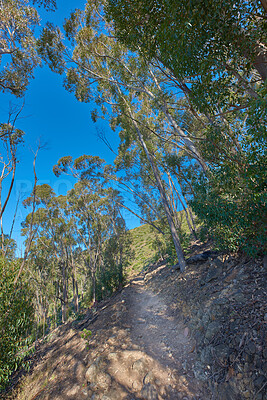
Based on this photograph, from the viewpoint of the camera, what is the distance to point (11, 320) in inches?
169

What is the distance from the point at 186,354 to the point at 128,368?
121 cm

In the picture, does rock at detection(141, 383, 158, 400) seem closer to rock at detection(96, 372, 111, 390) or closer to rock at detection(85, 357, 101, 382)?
rock at detection(96, 372, 111, 390)

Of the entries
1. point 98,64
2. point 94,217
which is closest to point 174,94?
point 98,64

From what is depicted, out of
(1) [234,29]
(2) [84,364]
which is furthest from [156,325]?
(1) [234,29]

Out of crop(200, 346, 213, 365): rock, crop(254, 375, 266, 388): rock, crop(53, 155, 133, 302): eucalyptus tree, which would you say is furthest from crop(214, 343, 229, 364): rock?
crop(53, 155, 133, 302): eucalyptus tree

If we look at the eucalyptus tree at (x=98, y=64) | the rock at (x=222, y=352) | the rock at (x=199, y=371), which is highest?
the eucalyptus tree at (x=98, y=64)

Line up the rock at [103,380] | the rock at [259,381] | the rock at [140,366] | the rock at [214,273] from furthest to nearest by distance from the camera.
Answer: the rock at [214,273], the rock at [140,366], the rock at [103,380], the rock at [259,381]

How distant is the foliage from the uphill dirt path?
91cm

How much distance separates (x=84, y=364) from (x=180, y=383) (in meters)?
2.50

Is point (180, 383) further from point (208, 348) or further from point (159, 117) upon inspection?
point (159, 117)

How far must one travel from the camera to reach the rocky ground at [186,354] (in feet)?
8.10

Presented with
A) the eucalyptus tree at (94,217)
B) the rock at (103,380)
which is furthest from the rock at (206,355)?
the eucalyptus tree at (94,217)

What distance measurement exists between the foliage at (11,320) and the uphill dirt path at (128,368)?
0.91 meters

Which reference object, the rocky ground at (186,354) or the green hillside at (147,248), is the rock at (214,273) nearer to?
the rocky ground at (186,354)
